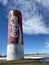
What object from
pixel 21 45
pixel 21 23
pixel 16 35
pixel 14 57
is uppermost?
pixel 21 23

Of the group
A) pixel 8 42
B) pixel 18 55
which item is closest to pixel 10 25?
pixel 8 42

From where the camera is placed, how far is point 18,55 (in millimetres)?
35875

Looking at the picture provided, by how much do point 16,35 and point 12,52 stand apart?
3741 mm

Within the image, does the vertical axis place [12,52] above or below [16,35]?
below

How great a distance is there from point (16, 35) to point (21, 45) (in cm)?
243

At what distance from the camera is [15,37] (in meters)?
35.6

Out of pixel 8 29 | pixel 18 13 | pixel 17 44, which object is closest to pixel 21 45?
pixel 17 44

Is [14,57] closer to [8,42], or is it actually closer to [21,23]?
[8,42]

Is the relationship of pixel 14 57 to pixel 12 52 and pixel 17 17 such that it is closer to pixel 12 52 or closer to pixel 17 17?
pixel 12 52

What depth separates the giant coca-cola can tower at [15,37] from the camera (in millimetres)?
35500

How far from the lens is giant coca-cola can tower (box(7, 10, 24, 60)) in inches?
1398

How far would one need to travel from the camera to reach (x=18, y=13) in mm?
37062

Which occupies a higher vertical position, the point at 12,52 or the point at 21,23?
the point at 21,23

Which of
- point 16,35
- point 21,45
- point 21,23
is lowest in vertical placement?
point 21,45
